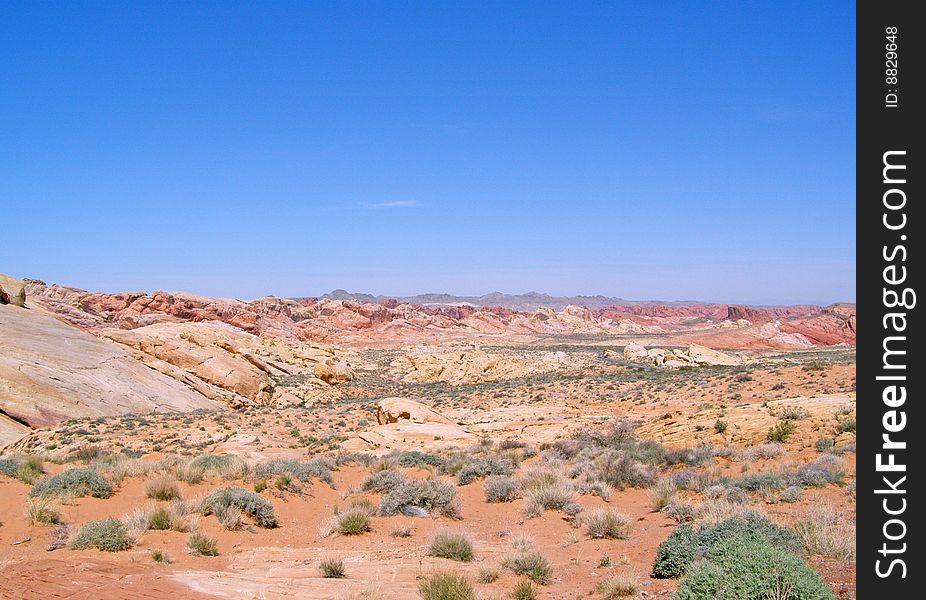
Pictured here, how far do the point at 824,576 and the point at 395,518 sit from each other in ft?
22.1

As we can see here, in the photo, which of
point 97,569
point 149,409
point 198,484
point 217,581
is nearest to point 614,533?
point 217,581

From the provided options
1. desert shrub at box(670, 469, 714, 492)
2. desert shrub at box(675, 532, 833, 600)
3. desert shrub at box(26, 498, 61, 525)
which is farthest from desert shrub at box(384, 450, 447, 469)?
desert shrub at box(675, 532, 833, 600)

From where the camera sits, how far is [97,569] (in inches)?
A: 247

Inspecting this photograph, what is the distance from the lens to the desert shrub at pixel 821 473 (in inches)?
390

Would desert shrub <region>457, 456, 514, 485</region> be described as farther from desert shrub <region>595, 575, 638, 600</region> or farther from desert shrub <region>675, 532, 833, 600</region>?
desert shrub <region>675, 532, 833, 600</region>

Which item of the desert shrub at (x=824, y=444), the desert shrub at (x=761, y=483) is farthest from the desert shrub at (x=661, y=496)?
the desert shrub at (x=824, y=444)

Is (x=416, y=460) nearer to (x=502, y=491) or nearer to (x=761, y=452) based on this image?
(x=502, y=491)

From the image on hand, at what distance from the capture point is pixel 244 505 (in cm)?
972

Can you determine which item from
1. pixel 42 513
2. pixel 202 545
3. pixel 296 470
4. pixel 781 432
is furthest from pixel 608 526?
pixel 42 513

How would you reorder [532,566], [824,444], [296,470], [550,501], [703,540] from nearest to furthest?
[703,540] < [532,566] < [550,501] < [824,444] < [296,470]

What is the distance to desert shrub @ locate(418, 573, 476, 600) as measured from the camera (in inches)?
213
